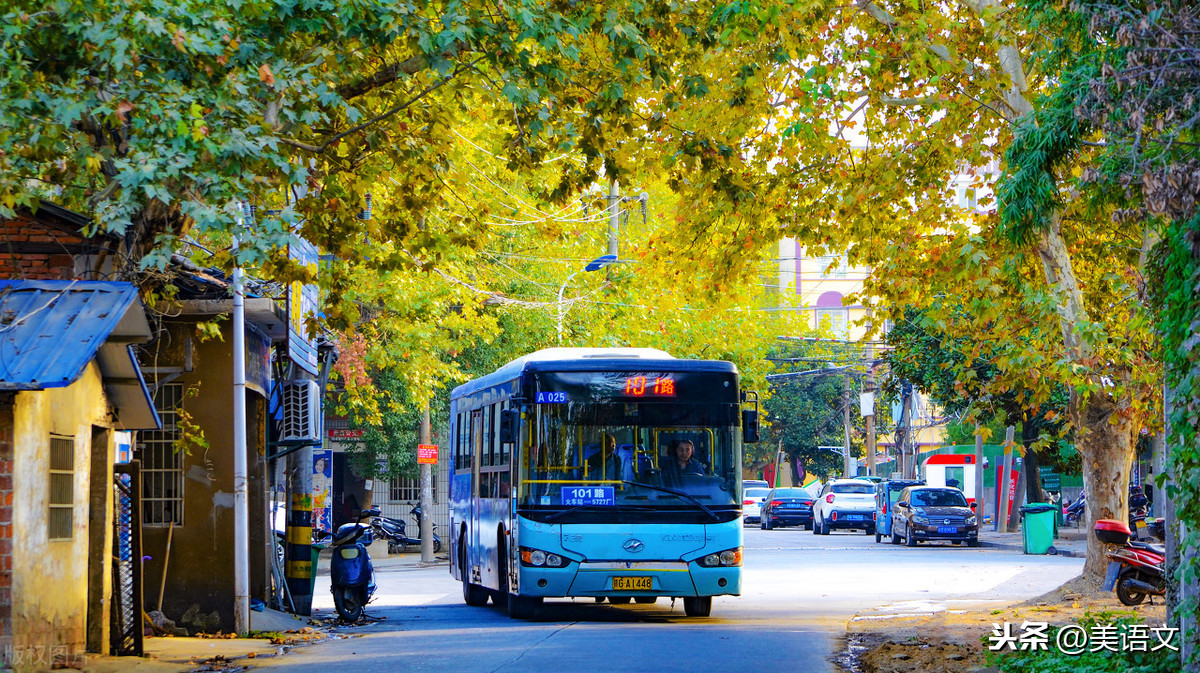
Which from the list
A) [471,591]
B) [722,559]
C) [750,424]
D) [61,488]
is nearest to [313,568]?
[471,591]

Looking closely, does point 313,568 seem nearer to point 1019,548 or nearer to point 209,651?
point 209,651

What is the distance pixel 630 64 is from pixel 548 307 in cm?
2227

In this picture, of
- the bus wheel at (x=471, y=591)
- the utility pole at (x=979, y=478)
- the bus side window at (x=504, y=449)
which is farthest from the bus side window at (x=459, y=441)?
the utility pole at (x=979, y=478)

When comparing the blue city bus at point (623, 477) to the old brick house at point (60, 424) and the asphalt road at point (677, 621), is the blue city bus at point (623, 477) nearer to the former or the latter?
the asphalt road at point (677, 621)

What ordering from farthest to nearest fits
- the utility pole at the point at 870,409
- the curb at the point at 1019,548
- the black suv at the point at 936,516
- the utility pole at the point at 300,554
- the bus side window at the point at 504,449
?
the utility pole at the point at 870,409, the black suv at the point at 936,516, the curb at the point at 1019,548, the utility pole at the point at 300,554, the bus side window at the point at 504,449

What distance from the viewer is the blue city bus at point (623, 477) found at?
1588cm

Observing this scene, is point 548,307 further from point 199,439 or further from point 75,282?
point 75,282

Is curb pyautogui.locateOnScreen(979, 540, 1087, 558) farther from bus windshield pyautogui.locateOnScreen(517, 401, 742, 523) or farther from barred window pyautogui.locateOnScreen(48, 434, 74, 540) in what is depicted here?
barred window pyautogui.locateOnScreen(48, 434, 74, 540)

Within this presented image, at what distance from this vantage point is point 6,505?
10.6 meters

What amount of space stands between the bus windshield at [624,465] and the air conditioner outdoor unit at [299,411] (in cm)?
422

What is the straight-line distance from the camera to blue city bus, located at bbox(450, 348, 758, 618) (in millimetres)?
15883

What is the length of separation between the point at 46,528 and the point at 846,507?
3907 centimetres

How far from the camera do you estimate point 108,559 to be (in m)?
13.1

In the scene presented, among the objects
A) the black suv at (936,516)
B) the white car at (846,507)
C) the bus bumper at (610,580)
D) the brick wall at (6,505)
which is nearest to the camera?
the brick wall at (6,505)
